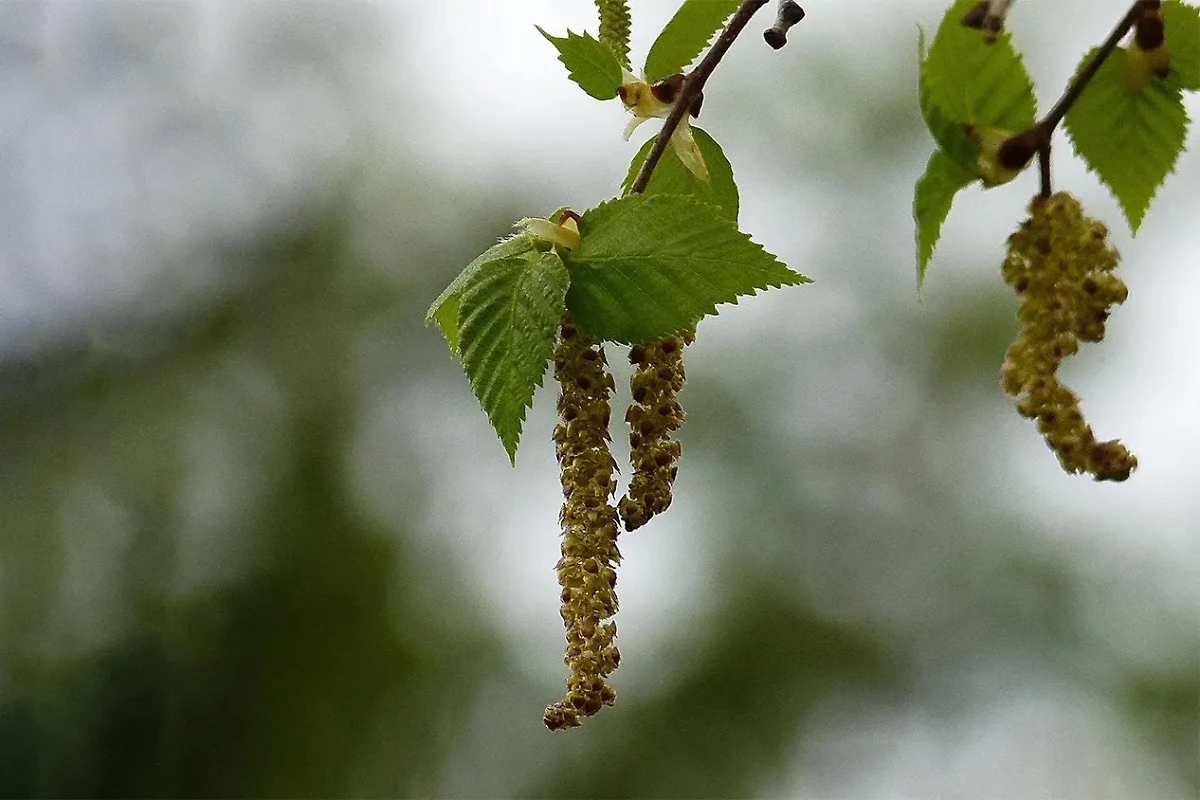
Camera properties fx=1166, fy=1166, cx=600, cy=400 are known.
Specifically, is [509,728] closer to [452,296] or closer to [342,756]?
[342,756]

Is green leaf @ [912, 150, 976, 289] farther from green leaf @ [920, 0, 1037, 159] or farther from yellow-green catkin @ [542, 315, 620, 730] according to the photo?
yellow-green catkin @ [542, 315, 620, 730]

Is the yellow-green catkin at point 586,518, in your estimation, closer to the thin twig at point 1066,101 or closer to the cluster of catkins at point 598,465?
the cluster of catkins at point 598,465

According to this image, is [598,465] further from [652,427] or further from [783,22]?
[783,22]

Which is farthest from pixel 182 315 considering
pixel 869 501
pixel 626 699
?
pixel 869 501

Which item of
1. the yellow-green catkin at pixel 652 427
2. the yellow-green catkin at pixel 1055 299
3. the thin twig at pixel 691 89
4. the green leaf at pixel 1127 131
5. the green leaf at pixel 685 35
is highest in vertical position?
the green leaf at pixel 685 35

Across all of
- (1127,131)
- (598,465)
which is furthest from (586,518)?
(1127,131)

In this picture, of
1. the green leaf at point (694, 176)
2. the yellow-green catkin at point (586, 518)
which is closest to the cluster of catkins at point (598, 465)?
the yellow-green catkin at point (586, 518)
